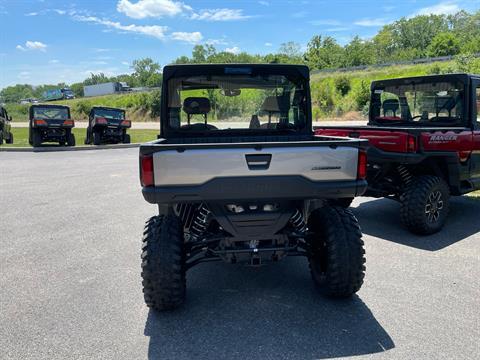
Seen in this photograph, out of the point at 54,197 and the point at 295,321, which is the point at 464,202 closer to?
the point at 295,321

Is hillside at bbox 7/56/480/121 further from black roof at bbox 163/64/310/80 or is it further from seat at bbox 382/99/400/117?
black roof at bbox 163/64/310/80

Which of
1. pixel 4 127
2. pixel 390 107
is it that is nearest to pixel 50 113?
pixel 4 127

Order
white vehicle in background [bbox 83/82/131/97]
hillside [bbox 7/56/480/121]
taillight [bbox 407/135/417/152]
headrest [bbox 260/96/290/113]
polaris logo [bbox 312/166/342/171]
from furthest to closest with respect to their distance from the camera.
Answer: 1. white vehicle in background [bbox 83/82/131/97]
2. hillside [bbox 7/56/480/121]
3. taillight [bbox 407/135/417/152]
4. headrest [bbox 260/96/290/113]
5. polaris logo [bbox 312/166/342/171]

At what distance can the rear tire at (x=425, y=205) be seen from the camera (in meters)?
4.98

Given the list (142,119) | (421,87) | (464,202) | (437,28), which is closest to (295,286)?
(421,87)

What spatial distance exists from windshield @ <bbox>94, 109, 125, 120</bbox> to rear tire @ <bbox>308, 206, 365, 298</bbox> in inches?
640

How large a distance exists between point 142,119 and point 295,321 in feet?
199

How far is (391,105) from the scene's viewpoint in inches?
271

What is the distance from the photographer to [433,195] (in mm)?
5145

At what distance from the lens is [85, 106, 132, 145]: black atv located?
57.2 ft

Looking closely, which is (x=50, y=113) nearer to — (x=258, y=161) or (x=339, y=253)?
(x=258, y=161)

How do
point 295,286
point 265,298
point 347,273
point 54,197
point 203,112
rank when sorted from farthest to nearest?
1. point 54,197
2. point 203,112
3. point 295,286
4. point 265,298
5. point 347,273

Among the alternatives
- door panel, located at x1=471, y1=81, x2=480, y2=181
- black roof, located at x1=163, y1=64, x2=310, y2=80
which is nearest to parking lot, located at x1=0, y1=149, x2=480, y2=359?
door panel, located at x1=471, y1=81, x2=480, y2=181

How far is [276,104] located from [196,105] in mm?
870
